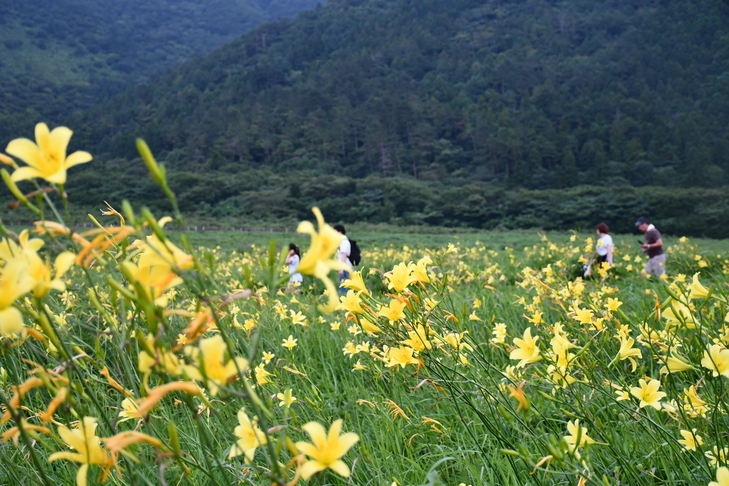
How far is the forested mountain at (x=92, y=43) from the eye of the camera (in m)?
61.2

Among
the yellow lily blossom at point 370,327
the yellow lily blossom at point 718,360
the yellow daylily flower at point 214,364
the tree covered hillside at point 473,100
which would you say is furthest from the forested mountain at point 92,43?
the yellow lily blossom at point 718,360

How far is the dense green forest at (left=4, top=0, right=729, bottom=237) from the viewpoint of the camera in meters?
28.2

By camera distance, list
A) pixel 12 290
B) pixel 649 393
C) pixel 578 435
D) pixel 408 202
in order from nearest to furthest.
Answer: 1. pixel 12 290
2. pixel 578 435
3. pixel 649 393
4. pixel 408 202

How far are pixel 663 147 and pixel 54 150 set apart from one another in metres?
40.1

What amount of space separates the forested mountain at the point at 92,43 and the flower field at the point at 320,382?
5823 centimetres

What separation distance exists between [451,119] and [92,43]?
70.0 m

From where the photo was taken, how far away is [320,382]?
2.36 metres

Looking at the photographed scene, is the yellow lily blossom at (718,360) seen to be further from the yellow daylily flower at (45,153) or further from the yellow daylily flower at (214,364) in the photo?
the yellow daylily flower at (45,153)

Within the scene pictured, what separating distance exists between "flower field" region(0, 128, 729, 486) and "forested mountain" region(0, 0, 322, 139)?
191 feet

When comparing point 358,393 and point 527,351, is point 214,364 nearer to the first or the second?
point 527,351

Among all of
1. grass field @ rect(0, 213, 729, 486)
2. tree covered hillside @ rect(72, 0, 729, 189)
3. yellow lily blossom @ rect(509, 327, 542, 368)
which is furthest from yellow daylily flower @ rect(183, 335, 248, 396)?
tree covered hillside @ rect(72, 0, 729, 189)

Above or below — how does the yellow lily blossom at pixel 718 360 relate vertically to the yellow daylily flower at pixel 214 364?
below

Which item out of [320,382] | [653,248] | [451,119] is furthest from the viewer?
[451,119]

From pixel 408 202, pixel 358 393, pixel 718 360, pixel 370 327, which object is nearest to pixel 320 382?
pixel 358 393
